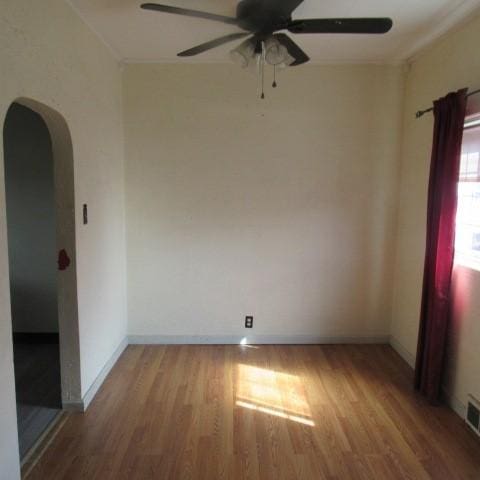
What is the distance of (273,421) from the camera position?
99.2 inches

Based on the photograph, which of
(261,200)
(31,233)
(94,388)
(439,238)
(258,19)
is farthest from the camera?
(31,233)

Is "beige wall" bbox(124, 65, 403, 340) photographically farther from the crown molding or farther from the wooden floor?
the wooden floor

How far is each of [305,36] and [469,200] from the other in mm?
1664

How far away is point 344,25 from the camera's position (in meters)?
1.87

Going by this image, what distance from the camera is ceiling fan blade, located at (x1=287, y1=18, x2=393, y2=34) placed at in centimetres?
184

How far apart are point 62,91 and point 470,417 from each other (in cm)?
321

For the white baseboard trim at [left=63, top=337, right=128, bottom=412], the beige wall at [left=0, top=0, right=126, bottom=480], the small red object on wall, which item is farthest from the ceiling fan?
the white baseboard trim at [left=63, top=337, right=128, bottom=412]

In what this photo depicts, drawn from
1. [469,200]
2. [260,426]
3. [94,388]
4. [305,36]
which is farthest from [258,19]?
[94,388]

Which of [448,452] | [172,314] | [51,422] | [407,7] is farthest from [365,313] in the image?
[51,422]

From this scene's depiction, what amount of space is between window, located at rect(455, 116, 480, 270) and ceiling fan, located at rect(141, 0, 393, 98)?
103 centimetres

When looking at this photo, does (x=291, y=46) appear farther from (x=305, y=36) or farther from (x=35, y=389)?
(x=35, y=389)

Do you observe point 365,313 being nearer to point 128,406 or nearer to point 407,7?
point 128,406

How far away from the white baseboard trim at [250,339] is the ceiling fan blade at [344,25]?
269 centimetres

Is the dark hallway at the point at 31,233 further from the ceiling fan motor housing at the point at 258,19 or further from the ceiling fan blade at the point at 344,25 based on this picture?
the ceiling fan blade at the point at 344,25
